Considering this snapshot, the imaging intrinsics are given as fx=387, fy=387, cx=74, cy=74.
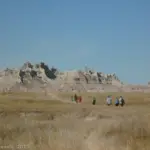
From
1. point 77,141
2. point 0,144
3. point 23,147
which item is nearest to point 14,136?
point 0,144

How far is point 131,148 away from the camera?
10125 mm

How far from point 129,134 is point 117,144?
1620mm

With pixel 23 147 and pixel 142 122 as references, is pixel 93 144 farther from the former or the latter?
pixel 142 122

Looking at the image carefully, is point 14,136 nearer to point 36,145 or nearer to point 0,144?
point 0,144

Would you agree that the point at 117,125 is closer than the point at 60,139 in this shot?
No

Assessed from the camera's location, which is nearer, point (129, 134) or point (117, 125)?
point (129, 134)

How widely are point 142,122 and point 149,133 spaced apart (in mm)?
1526

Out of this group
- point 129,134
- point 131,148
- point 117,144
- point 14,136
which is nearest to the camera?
point 131,148

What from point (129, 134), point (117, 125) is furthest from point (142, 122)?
point (129, 134)

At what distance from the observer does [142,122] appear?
14.1m

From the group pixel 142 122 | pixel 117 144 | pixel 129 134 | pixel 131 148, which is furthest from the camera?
pixel 142 122

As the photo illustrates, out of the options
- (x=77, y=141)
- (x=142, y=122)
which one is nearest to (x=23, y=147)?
(x=77, y=141)

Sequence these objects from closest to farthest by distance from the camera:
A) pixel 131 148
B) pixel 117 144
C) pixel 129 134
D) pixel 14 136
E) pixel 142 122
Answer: pixel 131 148, pixel 117 144, pixel 129 134, pixel 14 136, pixel 142 122

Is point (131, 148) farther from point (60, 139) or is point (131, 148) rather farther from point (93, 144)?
point (60, 139)
